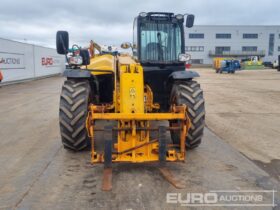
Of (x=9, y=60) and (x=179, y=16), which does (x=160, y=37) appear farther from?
(x=9, y=60)

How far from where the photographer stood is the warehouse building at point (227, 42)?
77.9m

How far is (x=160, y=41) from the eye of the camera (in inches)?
264

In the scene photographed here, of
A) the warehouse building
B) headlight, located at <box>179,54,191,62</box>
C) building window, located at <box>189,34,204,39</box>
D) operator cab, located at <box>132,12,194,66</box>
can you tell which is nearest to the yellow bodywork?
headlight, located at <box>179,54,191,62</box>

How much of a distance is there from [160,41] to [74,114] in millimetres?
2478

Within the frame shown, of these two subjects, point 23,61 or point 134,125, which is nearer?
point 134,125

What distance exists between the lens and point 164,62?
657 centimetres

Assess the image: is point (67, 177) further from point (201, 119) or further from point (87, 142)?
point (201, 119)

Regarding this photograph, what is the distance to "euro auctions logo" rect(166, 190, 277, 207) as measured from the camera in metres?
4.01

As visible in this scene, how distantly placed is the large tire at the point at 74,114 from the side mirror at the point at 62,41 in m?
0.70

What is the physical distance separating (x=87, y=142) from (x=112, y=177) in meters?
1.26

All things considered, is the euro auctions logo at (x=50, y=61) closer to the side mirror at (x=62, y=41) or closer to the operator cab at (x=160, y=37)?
the operator cab at (x=160, y=37)

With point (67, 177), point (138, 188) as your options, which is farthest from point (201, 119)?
point (67, 177)

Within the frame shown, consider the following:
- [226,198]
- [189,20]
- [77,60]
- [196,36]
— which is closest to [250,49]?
[196,36]

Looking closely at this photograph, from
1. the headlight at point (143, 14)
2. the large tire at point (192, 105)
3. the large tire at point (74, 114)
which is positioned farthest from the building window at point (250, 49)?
the large tire at point (74, 114)
